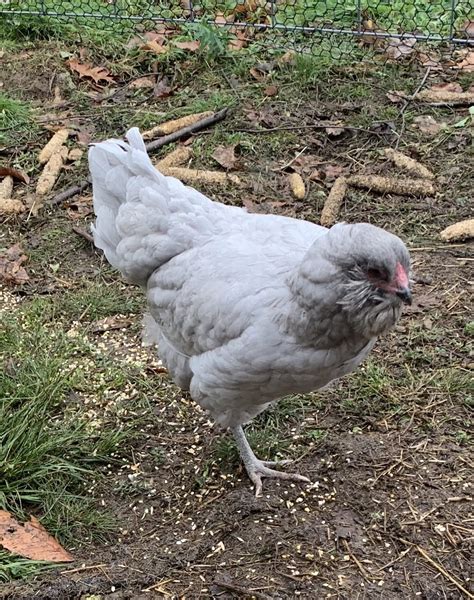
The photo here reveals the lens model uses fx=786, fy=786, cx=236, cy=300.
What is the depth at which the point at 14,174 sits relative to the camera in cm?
555

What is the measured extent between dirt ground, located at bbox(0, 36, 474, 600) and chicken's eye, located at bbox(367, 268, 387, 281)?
124 cm

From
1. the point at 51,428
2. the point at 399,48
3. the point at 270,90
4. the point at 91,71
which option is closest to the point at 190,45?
the point at 91,71

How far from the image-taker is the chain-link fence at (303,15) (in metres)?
6.49

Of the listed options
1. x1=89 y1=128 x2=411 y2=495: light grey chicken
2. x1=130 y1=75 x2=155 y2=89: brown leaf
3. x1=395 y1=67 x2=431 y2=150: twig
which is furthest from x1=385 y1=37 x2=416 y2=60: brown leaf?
x1=89 y1=128 x2=411 y2=495: light grey chicken

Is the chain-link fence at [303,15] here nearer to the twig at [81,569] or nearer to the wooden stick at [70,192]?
the wooden stick at [70,192]

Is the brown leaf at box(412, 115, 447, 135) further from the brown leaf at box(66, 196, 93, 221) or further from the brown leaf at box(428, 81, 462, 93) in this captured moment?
the brown leaf at box(66, 196, 93, 221)

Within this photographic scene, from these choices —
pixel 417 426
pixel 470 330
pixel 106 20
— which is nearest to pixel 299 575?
pixel 417 426

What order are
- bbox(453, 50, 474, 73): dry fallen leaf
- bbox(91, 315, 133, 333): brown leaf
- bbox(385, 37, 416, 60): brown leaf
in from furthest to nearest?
bbox(385, 37, 416, 60): brown leaf, bbox(453, 50, 474, 73): dry fallen leaf, bbox(91, 315, 133, 333): brown leaf

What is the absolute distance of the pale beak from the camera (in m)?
2.36

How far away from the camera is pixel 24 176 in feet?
18.2

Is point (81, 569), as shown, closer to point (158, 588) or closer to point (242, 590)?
point (158, 588)

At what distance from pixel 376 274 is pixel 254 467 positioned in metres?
1.37

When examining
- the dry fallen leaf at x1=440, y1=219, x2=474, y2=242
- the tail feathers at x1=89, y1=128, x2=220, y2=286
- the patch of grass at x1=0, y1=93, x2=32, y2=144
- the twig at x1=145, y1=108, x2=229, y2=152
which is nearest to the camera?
the tail feathers at x1=89, y1=128, x2=220, y2=286

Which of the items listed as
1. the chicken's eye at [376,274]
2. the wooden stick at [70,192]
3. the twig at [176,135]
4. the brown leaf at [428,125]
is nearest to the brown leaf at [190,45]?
the twig at [176,135]
